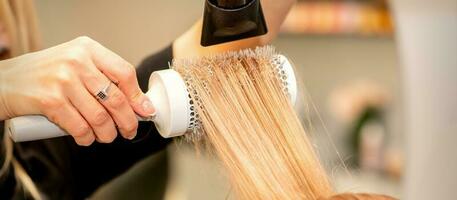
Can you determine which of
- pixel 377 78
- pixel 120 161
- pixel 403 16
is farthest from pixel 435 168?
pixel 377 78

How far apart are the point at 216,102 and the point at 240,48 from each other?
0.12 metres

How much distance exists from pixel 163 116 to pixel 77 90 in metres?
0.09

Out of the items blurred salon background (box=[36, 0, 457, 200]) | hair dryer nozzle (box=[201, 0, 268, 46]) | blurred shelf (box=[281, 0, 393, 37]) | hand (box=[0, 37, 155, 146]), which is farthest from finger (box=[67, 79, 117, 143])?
blurred shelf (box=[281, 0, 393, 37])

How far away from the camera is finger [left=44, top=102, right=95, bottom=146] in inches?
21.6

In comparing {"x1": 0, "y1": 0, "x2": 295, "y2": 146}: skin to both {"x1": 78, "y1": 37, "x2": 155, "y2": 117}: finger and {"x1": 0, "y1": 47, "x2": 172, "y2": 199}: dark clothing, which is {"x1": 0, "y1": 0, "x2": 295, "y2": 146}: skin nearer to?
{"x1": 78, "y1": 37, "x2": 155, "y2": 117}: finger

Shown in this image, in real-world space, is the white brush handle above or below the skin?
below

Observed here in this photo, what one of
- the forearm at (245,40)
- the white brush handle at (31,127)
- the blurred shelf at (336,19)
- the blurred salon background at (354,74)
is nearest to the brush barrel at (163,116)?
the white brush handle at (31,127)

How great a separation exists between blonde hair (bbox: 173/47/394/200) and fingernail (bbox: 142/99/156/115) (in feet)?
0.15

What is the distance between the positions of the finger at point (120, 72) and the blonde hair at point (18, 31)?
0.21 meters

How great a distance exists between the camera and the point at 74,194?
0.92 meters

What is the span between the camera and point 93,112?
56cm

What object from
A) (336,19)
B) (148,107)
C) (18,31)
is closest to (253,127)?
(148,107)

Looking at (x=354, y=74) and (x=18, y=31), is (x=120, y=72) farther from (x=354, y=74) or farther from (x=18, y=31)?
(x=354, y=74)

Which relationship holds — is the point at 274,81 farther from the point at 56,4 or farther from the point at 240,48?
the point at 56,4
